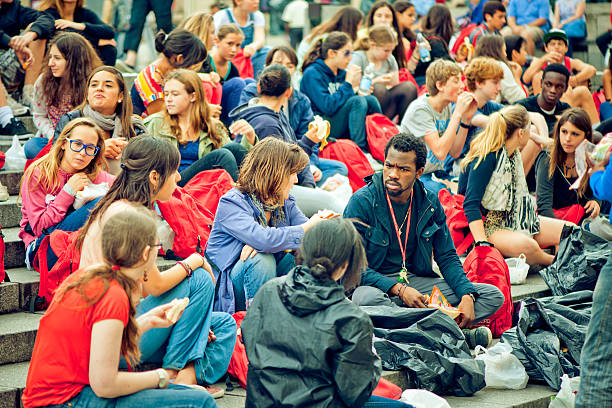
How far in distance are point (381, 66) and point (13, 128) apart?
4.24m

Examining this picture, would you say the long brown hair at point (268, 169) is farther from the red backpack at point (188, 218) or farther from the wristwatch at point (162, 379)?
the wristwatch at point (162, 379)

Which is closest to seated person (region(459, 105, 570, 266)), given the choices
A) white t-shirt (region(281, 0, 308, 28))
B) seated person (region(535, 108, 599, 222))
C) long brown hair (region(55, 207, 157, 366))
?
seated person (region(535, 108, 599, 222))

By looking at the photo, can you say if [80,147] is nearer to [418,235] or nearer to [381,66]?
[418,235]

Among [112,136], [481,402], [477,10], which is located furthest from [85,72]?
[477,10]

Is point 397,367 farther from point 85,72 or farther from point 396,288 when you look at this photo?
point 85,72

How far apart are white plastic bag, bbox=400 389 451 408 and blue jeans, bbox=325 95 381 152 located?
14.3 feet

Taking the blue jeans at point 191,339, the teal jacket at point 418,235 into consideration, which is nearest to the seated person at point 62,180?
the blue jeans at point 191,339

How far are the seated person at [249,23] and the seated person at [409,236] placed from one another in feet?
14.9

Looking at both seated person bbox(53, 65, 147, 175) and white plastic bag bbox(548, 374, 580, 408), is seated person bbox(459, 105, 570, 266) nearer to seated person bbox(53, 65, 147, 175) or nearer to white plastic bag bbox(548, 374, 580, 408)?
white plastic bag bbox(548, 374, 580, 408)

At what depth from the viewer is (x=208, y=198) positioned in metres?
6.08

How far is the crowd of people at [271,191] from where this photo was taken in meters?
3.48

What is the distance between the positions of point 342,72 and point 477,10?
457cm

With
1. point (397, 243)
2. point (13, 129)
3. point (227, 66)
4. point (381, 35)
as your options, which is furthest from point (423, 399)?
point (381, 35)

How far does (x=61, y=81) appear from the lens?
646cm
